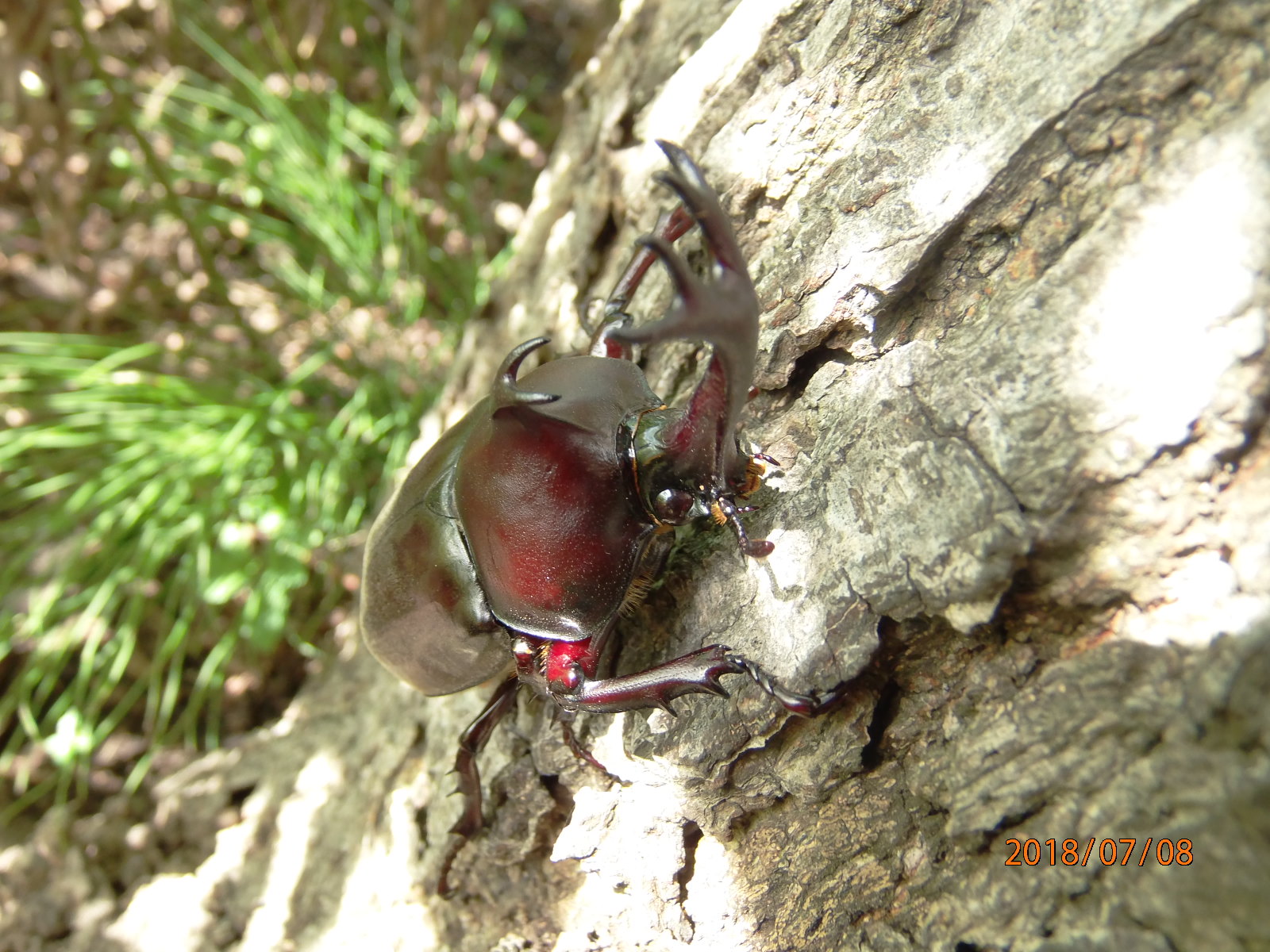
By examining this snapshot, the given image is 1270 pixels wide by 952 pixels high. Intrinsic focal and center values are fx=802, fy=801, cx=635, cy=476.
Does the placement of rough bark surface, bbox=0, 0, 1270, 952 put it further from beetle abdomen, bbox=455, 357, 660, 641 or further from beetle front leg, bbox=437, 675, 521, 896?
beetle abdomen, bbox=455, 357, 660, 641

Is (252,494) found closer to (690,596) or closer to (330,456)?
(330,456)

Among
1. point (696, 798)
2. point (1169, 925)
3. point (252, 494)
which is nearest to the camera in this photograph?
point (1169, 925)

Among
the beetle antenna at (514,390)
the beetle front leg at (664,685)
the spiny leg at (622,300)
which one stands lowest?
the beetle front leg at (664,685)

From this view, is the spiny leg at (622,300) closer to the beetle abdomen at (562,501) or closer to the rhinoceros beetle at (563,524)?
the rhinoceros beetle at (563,524)

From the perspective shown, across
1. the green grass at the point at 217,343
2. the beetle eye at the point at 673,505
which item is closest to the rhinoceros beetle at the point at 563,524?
the beetle eye at the point at 673,505

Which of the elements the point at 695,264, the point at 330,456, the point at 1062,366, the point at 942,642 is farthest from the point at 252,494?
the point at 1062,366

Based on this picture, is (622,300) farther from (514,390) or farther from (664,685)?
(664,685)
